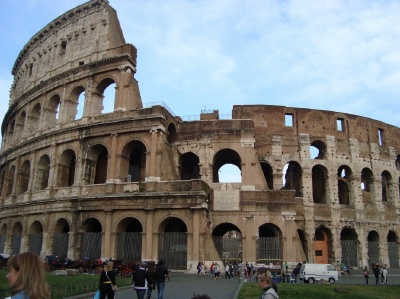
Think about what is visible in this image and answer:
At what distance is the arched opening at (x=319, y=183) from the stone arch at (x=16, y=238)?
20.0 m

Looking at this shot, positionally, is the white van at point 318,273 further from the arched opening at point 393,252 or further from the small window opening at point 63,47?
the small window opening at point 63,47

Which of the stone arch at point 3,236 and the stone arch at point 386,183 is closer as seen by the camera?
the stone arch at point 3,236

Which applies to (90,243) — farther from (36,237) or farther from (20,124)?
(20,124)

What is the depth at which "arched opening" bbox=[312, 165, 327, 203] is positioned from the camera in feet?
86.1

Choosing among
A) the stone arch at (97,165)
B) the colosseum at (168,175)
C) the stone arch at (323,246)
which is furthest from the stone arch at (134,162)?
the stone arch at (323,246)

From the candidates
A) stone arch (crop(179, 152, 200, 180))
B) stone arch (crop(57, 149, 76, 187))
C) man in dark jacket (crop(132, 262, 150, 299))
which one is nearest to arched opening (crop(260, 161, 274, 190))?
stone arch (crop(179, 152, 200, 180))

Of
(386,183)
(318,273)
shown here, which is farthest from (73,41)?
(386,183)

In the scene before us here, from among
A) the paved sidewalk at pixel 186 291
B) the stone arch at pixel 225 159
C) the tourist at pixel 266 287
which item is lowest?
the paved sidewalk at pixel 186 291

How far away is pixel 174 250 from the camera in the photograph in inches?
790

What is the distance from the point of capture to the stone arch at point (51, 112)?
26.4 metres

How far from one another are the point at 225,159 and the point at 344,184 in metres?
8.89

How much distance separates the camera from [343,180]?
2723 centimetres

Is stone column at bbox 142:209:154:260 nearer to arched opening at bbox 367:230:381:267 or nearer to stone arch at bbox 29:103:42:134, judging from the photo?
stone arch at bbox 29:103:42:134

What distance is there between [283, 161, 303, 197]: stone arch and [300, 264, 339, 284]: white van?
25.2 ft
